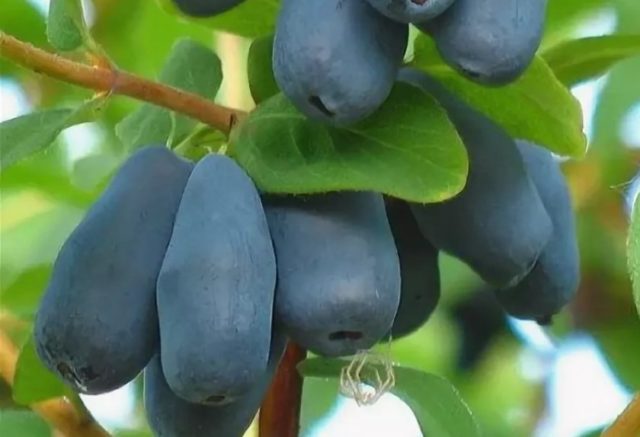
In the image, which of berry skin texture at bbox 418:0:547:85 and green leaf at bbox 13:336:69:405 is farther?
green leaf at bbox 13:336:69:405

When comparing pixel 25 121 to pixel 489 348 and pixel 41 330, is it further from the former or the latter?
pixel 489 348

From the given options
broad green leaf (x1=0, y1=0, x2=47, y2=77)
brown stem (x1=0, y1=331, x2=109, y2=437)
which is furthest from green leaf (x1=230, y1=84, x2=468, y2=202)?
broad green leaf (x1=0, y1=0, x2=47, y2=77)

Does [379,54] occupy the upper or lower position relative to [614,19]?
upper

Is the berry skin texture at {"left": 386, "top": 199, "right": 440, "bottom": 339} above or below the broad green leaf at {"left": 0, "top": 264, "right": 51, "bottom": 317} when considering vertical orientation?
above

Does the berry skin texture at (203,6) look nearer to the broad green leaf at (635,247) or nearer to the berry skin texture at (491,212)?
the berry skin texture at (491,212)

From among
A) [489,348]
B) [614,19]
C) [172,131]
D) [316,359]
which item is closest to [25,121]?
[172,131]

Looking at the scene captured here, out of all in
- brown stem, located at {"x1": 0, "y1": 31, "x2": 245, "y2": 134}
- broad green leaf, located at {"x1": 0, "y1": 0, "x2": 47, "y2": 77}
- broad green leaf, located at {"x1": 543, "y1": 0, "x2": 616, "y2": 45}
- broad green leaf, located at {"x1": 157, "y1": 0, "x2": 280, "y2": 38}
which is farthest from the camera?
broad green leaf, located at {"x1": 0, "y1": 0, "x2": 47, "y2": 77}

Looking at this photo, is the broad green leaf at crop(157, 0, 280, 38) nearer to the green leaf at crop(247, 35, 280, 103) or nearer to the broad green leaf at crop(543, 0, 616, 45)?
the green leaf at crop(247, 35, 280, 103)
